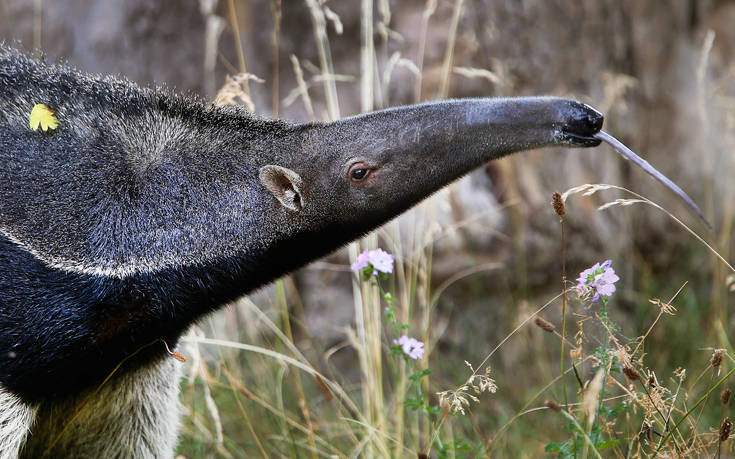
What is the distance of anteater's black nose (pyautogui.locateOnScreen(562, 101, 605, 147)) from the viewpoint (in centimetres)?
310

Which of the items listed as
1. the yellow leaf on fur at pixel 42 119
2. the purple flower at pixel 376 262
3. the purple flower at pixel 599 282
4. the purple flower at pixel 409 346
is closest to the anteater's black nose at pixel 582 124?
the purple flower at pixel 599 282

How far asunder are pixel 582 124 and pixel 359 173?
3.16 ft

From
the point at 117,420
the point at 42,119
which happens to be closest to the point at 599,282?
the point at 42,119

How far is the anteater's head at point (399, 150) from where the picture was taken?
317 centimetres

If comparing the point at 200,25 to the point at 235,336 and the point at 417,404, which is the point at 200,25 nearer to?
the point at 235,336

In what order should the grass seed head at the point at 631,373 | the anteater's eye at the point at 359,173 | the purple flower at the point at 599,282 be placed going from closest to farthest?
1. the grass seed head at the point at 631,373
2. the purple flower at the point at 599,282
3. the anteater's eye at the point at 359,173

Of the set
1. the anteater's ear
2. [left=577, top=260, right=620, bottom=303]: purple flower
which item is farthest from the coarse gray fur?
[left=577, top=260, right=620, bottom=303]: purple flower

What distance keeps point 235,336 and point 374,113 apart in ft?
12.5

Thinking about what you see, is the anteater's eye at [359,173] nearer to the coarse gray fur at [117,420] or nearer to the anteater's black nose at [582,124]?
the anteater's black nose at [582,124]

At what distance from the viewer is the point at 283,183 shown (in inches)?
141

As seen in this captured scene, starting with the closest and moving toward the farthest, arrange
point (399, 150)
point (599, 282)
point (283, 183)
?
point (599, 282) → point (399, 150) → point (283, 183)

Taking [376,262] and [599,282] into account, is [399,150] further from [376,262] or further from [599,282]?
[599,282]

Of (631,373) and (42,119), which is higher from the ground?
(42,119)

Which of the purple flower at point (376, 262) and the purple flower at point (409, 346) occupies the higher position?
the purple flower at point (376, 262)
